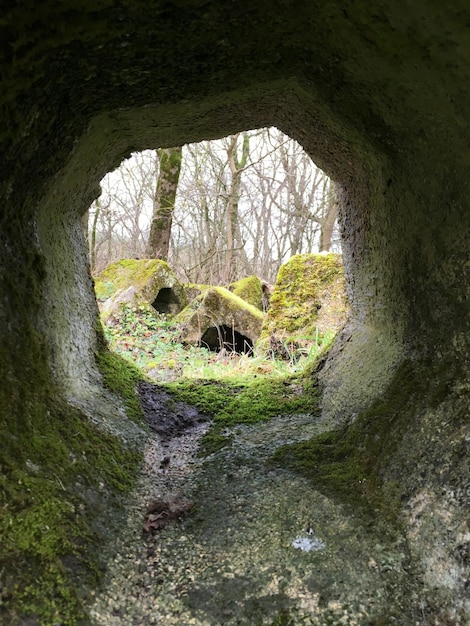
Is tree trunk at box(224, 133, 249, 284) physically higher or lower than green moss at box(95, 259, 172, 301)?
higher

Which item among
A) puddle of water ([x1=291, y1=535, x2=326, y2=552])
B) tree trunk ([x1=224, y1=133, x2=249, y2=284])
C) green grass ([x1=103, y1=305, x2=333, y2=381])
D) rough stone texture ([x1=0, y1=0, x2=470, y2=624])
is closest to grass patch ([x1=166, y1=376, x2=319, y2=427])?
green grass ([x1=103, y1=305, x2=333, y2=381])

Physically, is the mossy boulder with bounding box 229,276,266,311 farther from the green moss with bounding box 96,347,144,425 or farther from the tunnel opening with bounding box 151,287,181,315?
the green moss with bounding box 96,347,144,425

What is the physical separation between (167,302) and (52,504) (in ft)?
25.2

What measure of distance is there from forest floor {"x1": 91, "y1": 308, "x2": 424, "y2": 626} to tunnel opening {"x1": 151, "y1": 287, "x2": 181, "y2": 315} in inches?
265

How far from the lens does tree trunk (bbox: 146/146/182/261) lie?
1007cm

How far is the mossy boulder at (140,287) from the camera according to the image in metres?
7.84

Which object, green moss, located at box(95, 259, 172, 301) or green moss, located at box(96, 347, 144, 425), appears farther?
green moss, located at box(95, 259, 172, 301)

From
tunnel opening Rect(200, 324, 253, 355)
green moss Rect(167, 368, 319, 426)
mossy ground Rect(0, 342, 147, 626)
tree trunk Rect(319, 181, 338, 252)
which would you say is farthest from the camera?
tree trunk Rect(319, 181, 338, 252)

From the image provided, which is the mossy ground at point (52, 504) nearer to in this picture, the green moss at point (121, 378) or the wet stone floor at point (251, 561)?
the wet stone floor at point (251, 561)

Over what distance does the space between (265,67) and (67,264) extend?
1321mm

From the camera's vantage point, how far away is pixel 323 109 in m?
1.85

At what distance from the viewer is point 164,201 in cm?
1008

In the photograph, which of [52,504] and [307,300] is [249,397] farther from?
[307,300]

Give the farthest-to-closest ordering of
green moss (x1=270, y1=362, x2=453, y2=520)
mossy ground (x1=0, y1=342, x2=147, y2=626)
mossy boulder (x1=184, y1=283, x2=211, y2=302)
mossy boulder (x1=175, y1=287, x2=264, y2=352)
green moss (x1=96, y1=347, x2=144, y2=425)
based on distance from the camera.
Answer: mossy boulder (x1=184, y1=283, x2=211, y2=302), mossy boulder (x1=175, y1=287, x2=264, y2=352), green moss (x1=96, y1=347, x2=144, y2=425), green moss (x1=270, y1=362, x2=453, y2=520), mossy ground (x1=0, y1=342, x2=147, y2=626)
